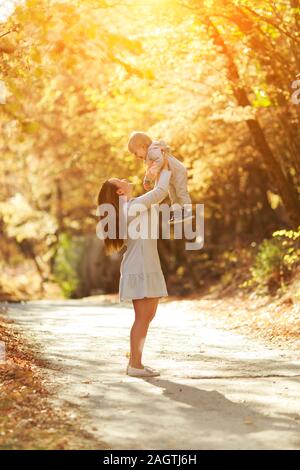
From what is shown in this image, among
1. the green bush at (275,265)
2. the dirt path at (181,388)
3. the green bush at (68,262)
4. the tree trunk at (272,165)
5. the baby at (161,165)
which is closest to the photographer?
the dirt path at (181,388)

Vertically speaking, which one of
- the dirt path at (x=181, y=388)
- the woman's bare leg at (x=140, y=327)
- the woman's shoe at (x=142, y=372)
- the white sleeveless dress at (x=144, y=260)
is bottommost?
the dirt path at (x=181, y=388)

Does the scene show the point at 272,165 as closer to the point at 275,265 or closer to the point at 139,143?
the point at 275,265

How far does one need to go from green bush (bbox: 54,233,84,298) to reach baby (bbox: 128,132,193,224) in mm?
20340

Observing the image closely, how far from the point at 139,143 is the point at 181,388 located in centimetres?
233

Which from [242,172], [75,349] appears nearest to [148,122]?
[242,172]

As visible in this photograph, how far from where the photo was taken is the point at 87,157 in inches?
944

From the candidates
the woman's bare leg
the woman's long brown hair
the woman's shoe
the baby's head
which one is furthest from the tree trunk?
the woman's shoe

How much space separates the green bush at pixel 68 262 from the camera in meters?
27.9

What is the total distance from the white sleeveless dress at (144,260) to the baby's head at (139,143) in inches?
11.0

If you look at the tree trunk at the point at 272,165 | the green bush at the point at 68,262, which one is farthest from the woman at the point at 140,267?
the green bush at the point at 68,262

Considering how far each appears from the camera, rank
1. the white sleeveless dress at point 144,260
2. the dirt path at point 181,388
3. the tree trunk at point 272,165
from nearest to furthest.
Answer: the dirt path at point 181,388 → the white sleeveless dress at point 144,260 → the tree trunk at point 272,165

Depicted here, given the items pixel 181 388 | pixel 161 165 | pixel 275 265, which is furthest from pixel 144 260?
pixel 275 265

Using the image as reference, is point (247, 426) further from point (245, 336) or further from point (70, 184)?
point (70, 184)

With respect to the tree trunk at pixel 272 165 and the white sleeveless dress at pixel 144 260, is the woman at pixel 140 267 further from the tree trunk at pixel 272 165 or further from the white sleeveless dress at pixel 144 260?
the tree trunk at pixel 272 165
